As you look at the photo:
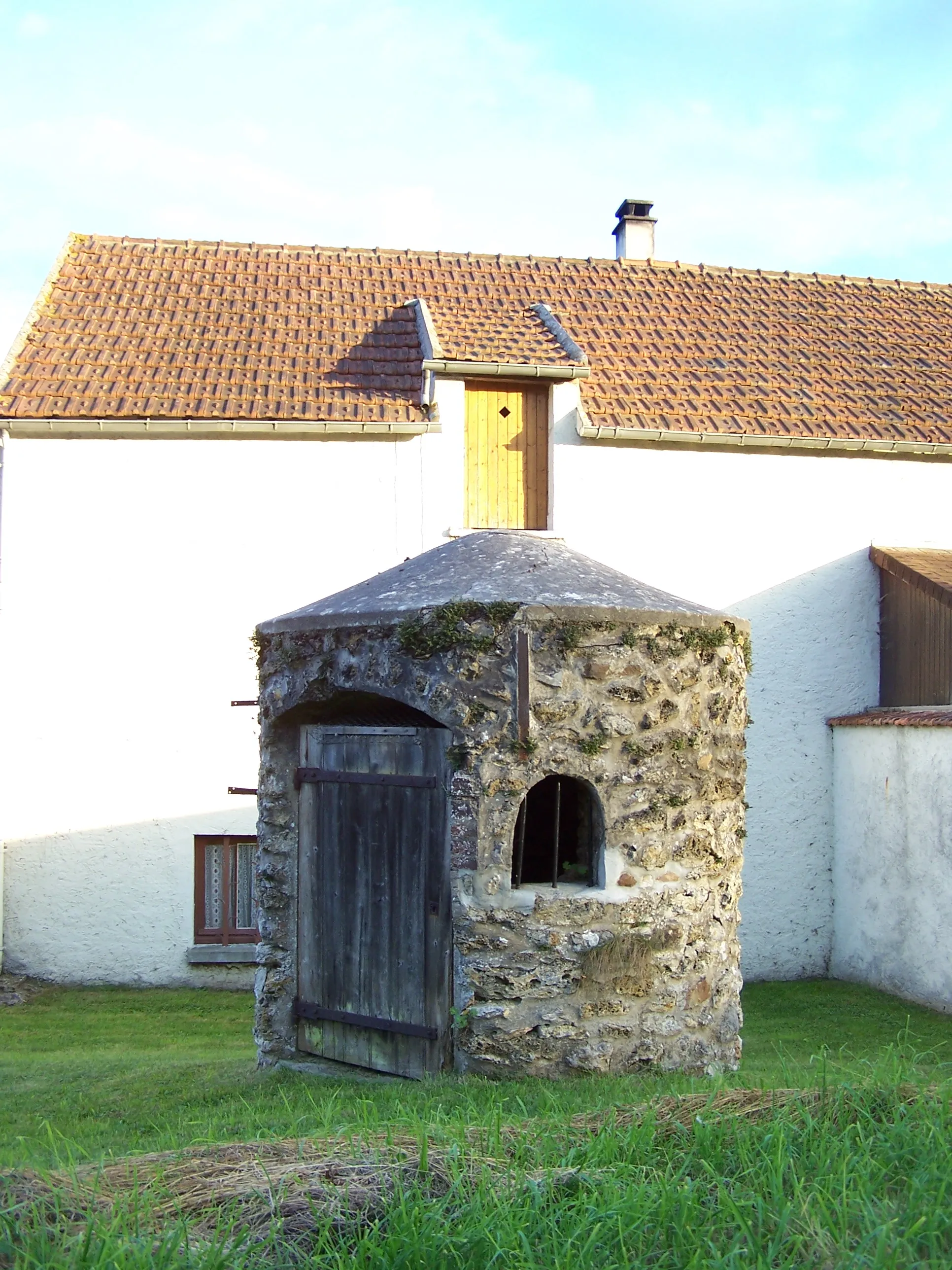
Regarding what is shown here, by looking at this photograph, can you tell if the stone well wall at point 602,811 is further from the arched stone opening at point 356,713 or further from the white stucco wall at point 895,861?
the white stucco wall at point 895,861

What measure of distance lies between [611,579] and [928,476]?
290 inches

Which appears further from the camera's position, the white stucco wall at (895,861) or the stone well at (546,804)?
the white stucco wall at (895,861)

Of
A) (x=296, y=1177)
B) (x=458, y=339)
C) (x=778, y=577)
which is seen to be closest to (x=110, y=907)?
(x=458, y=339)

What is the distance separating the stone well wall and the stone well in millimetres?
11

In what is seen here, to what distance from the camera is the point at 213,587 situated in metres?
12.0

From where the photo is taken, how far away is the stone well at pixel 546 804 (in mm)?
6426

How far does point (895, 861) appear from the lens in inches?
467

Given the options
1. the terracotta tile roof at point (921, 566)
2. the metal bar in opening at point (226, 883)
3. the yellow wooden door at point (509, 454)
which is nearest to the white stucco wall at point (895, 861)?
the terracotta tile roof at point (921, 566)

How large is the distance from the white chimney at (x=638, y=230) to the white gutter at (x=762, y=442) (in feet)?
15.2

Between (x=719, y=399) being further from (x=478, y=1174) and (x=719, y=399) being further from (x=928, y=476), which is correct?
(x=478, y=1174)

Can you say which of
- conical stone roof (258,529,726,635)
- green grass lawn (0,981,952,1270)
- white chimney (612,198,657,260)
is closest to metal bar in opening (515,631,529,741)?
conical stone roof (258,529,726,635)

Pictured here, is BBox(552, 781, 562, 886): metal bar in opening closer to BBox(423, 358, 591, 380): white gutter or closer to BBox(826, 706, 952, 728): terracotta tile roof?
BBox(826, 706, 952, 728): terracotta tile roof

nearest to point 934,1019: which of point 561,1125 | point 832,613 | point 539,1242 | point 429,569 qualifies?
point 832,613

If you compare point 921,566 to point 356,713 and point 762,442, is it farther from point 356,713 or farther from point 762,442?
point 356,713
